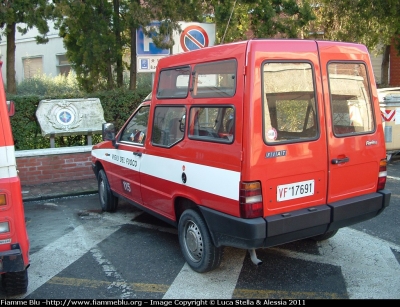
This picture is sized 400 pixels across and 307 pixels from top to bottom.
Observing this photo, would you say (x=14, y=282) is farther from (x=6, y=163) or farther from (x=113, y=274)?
(x=6, y=163)

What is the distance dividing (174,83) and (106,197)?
266cm

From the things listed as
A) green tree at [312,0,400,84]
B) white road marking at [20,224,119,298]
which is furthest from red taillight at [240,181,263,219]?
green tree at [312,0,400,84]

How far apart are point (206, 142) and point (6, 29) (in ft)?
23.3

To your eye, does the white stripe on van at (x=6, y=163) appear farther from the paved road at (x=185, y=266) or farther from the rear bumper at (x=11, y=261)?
the paved road at (x=185, y=266)

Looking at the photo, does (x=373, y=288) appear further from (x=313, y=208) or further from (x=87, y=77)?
(x=87, y=77)

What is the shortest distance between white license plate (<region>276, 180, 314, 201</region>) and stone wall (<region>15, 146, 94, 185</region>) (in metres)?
5.94

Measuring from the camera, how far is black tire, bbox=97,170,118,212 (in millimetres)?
6848

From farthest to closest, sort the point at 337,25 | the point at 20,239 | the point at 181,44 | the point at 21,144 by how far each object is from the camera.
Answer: the point at 337,25, the point at 21,144, the point at 181,44, the point at 20,239

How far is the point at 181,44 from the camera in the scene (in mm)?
8281

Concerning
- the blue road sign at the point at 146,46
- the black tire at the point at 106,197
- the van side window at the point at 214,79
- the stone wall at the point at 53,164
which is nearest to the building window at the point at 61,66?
the blue road sign at the point at 146,46

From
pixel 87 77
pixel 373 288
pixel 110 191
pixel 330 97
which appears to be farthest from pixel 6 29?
pixel 373 288

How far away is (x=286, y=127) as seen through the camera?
4145mm

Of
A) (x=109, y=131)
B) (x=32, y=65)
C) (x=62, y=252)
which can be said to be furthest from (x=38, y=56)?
(x=62, y=252)

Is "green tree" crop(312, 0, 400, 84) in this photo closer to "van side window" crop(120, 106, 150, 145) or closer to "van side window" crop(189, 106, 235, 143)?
"van side window" crop(120, 106, 150, 145)
